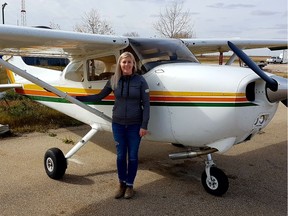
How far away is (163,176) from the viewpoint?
4.64 m

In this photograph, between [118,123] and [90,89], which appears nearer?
[118,123]

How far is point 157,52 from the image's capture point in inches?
163

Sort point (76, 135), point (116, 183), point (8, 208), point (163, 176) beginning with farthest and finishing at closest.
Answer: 1. point (76, 135)
2. point (163, 176)
3. point (116, 183)
4. point (8, 208)

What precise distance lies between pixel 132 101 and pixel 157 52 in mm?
835

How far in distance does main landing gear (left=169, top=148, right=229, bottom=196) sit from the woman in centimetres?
55

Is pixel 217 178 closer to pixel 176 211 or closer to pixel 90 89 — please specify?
pixel 176 211

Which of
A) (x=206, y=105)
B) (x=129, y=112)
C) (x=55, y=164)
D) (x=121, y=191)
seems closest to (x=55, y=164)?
(x=55, y=164)

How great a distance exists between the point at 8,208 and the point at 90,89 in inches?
74.5

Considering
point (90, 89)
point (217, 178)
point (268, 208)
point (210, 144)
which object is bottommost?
point (268, 208)

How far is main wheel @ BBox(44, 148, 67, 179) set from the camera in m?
4.36

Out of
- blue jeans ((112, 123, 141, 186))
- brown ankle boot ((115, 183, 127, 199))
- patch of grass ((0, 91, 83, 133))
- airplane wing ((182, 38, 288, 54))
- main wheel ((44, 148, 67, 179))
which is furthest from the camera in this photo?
patch of grass ((0, 91, 83, 133))

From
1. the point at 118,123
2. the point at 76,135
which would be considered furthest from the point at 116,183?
the point at 76,135

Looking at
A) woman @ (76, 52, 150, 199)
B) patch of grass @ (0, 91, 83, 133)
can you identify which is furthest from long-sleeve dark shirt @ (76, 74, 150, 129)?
patch of grass @ (0, 91, 83, 133)

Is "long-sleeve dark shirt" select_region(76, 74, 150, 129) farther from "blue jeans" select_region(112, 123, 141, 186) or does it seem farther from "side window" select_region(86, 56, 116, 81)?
"side window" select_region(86, 56, 116, 81)
